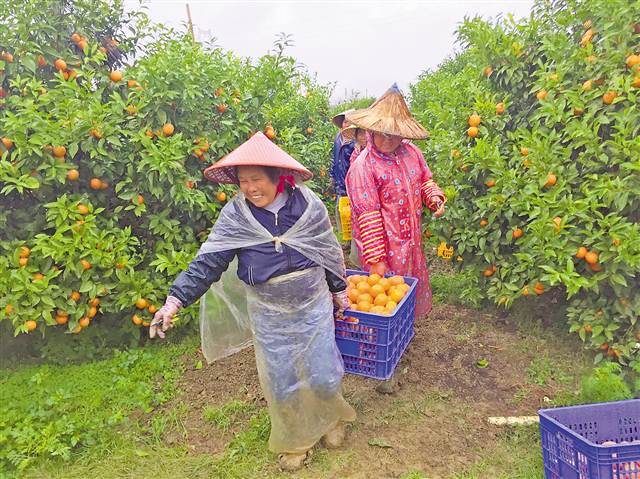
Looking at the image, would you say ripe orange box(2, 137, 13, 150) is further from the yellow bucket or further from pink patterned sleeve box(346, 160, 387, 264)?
the yellow bucket

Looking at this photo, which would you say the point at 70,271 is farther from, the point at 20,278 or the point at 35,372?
the point at 35,372

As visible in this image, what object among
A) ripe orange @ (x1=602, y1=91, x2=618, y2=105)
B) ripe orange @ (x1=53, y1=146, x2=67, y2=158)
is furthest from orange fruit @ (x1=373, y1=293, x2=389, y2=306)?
ripe orange @ (x1=53, y1=146, x2=67, y2=158)

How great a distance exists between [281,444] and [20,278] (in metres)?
2.25

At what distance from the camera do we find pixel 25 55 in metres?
3.83

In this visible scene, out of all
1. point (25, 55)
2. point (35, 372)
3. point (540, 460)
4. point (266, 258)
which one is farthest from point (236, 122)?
point (540, 460)

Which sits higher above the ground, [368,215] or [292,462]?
[368,215]

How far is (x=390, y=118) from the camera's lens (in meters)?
3.37

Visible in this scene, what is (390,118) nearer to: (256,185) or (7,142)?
(256,185)

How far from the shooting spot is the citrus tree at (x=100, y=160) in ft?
12.0

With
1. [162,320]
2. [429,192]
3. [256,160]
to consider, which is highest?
[256,160]

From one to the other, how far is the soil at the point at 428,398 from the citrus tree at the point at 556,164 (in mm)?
449

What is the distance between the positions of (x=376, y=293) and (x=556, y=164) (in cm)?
163

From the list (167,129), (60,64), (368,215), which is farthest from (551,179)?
(60,64)

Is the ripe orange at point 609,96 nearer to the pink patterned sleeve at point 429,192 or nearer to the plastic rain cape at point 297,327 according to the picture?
the pink patterned sleeve at point 429,192
